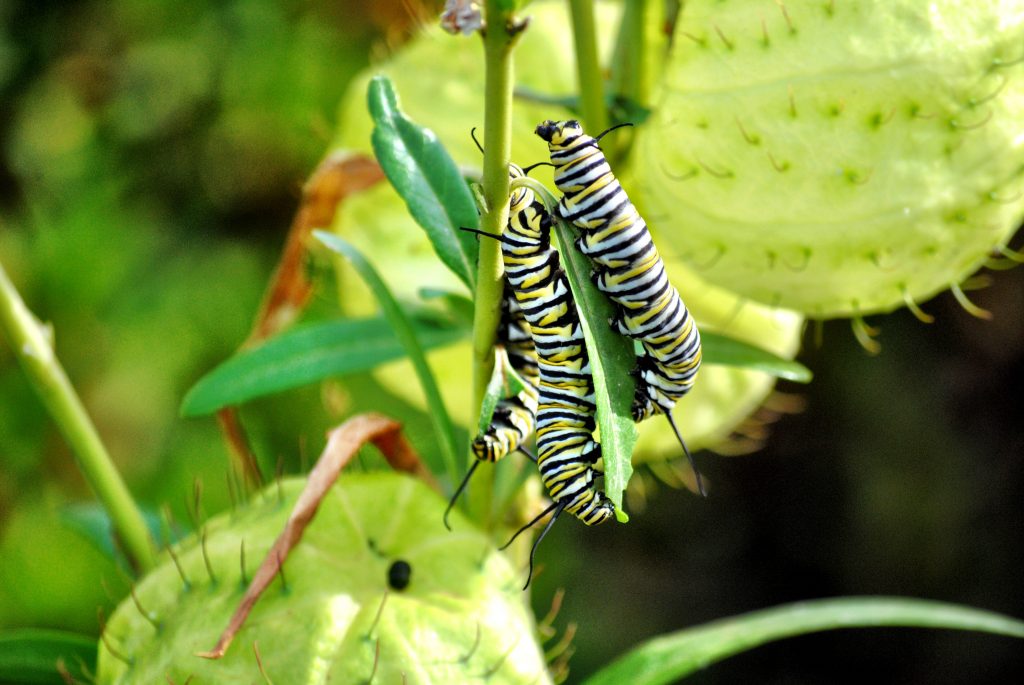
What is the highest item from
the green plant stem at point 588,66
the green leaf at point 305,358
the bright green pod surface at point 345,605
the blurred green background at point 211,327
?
the green plant stem at point 588,66

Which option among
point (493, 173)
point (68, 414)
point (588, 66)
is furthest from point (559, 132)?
point (68, 414)

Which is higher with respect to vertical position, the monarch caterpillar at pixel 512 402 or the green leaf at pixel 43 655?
the monarch caterpillar at pixel 512 402

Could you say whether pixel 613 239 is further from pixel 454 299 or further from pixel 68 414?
pixel 68 414

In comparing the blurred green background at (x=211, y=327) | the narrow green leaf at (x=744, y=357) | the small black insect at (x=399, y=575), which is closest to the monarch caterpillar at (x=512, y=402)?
the small black insect at (x=399, y=575)

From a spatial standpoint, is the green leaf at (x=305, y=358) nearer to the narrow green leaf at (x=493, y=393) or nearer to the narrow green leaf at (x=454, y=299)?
the narrow green leaf at (x=454, y=299)

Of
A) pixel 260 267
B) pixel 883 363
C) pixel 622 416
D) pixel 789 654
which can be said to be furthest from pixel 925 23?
pixel 789 654

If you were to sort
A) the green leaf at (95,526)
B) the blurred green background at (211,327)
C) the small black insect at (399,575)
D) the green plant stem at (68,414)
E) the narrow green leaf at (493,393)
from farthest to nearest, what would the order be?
the blurred green background at (211,327)
the green leaf at (95,526)
the green plant stem at (68,414)
the small black insect at (399,575)
the narrow green leaf at (493,393)

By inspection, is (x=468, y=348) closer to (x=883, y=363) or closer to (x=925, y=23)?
(x=925, y=23)
